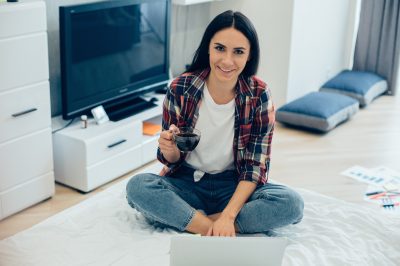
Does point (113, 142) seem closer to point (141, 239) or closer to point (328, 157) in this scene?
point (141, 239)

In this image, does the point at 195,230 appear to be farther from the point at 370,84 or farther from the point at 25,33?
the point at 370,84

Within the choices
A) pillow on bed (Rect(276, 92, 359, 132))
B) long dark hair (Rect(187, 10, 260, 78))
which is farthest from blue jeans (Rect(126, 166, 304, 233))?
pillow on bed (Rect(276, 92, 359, 132))

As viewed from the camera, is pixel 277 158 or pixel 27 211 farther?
pixel 277 158

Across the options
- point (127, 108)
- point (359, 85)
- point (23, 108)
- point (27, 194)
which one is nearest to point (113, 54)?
point (127, 108)

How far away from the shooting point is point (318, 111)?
4.17 metres

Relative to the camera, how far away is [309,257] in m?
2.39

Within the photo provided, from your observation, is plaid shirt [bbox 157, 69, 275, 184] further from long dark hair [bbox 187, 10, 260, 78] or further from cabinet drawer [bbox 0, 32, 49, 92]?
cabinet drawer [bbox 0, 32, 49, 92]

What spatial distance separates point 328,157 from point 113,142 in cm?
137

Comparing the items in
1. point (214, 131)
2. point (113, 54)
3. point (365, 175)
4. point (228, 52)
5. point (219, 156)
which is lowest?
point (365, 175)

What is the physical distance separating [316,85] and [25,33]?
2762mm

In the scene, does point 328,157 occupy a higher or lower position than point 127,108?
lower

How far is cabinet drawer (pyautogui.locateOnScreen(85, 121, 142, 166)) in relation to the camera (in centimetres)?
319

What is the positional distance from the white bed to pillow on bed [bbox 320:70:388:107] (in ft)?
6.77

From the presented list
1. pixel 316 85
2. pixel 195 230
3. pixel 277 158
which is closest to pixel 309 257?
pixel 195 230
